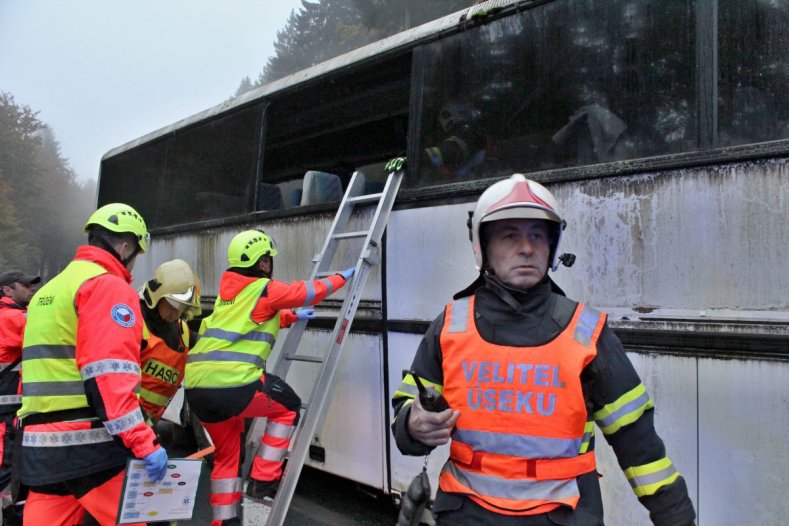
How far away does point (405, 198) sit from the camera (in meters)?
3.28

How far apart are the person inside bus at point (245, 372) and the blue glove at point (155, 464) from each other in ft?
3.01

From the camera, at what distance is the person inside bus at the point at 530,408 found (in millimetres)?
1405

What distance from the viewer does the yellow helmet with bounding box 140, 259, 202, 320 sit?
3.21 m

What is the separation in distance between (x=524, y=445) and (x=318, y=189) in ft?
9.71

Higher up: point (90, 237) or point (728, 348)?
point (90, 237)

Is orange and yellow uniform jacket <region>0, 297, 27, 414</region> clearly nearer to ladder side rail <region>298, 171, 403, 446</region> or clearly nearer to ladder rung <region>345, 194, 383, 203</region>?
ladder side rail <region>298, 171, 403, 446</region>

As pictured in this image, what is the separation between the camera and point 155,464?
2248 mm

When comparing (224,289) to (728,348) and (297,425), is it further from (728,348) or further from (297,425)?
(728,348)

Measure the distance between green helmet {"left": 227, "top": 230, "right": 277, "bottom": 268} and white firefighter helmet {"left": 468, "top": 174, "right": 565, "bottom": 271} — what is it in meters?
2.05

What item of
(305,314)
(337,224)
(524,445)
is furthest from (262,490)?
(524,445)

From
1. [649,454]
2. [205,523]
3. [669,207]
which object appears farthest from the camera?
[205,523]

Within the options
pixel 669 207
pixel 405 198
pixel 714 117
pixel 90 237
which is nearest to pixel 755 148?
pixel 714 117

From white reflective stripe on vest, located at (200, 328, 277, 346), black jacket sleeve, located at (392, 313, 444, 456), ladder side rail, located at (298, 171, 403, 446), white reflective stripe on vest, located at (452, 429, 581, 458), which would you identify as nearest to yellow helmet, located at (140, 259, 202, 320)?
white reflective stripe on vest, located at (200, 328, 277, 346)

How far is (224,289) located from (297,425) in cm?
97
